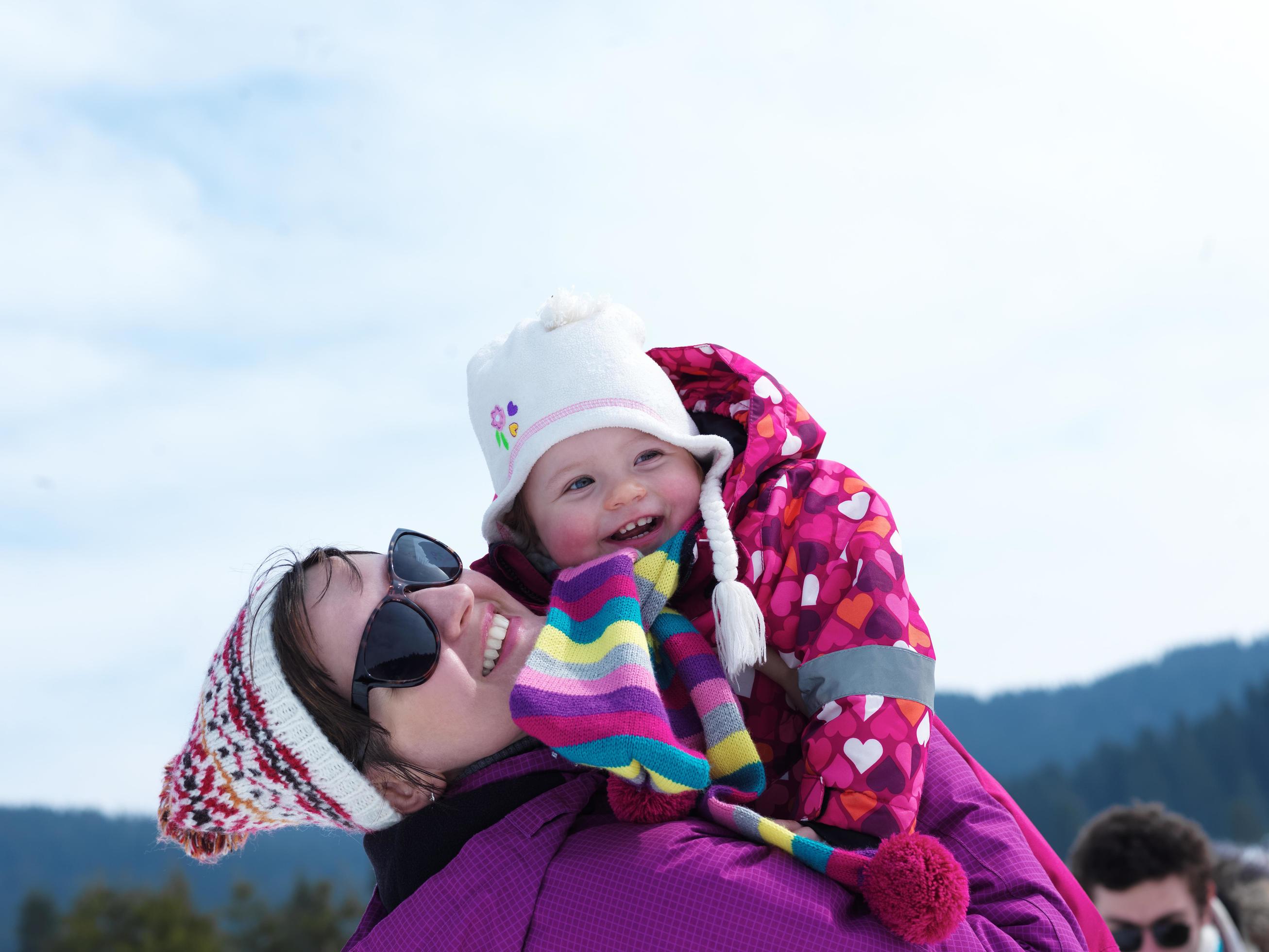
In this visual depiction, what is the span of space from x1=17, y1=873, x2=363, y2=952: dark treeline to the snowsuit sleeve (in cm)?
4327

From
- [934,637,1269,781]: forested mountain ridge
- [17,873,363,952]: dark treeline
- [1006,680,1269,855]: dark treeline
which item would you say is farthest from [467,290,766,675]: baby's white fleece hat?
[934,637,1269,781]: forested mountain ridge

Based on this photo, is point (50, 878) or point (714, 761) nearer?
point (714, 761)

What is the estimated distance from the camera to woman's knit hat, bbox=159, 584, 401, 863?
236cm

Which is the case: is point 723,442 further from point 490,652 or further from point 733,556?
point 490,652

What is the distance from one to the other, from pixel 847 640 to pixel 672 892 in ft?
2.06

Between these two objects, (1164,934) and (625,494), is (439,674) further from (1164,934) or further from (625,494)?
(1164,934)

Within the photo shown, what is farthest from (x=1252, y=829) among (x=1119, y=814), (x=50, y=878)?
(x=50, y=878)

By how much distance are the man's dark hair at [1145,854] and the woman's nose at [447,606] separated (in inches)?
183

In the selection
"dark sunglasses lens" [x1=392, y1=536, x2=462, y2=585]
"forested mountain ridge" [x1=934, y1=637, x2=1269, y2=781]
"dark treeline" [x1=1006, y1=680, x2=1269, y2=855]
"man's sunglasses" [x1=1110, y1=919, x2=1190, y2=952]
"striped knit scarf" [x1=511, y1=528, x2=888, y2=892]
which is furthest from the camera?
"forested mountain ridge" [x1=934, y1=637, x2=1269, y2=781]

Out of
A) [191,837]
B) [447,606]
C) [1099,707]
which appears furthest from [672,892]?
[1099,707]

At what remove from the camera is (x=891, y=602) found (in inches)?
93.6

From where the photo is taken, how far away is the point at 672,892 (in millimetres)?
2111

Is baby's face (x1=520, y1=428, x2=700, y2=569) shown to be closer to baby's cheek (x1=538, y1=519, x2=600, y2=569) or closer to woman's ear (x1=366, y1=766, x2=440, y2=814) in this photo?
baby's cheek (x1=538, y1=519, x2=600, y2=569)

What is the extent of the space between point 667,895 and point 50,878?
353ft
